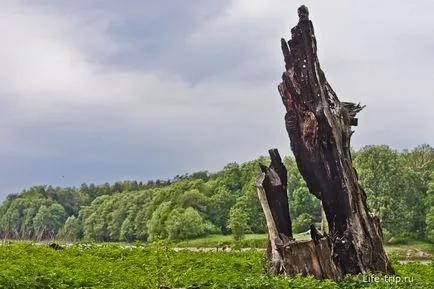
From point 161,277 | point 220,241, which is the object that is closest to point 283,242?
point 161,277

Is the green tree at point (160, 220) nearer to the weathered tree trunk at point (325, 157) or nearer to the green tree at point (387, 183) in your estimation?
the green tree at point (387, 183)

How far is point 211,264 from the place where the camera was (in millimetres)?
17078

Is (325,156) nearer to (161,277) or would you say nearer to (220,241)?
(161,277)

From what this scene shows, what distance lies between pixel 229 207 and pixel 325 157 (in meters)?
Result: 54.3

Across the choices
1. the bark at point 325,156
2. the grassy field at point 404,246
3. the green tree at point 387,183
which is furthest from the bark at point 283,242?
the green tree at point 387,183

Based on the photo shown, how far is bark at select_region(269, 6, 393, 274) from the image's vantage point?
14.4m

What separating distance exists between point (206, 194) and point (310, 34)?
195ft

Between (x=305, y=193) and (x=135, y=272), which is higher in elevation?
(x=305, y=193)

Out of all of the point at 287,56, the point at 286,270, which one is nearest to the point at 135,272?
the point at 286,270

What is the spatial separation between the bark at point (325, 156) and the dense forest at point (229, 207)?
662 inches

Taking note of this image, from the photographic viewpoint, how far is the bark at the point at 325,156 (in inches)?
566

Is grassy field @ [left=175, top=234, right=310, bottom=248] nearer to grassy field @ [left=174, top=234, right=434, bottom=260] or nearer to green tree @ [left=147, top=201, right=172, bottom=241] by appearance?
grassy field @ [left=174, top=234, right=434, bottom=260]

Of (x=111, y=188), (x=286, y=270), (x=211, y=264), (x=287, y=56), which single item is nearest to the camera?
(x=286, y=270)

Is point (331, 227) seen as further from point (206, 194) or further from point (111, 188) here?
point (111, 188)
